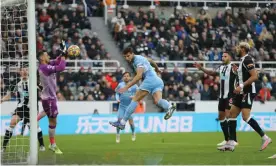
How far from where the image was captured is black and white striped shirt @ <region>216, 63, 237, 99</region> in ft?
51.4

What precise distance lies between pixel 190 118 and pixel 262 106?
4.34 metres

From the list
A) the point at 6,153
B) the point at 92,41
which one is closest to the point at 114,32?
the point at 92,41

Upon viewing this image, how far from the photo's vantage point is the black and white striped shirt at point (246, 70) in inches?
557

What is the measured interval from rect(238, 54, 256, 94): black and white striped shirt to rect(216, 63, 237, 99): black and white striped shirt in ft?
3.64

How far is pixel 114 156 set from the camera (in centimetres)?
1348

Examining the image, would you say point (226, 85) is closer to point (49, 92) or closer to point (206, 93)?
point (49, 92)

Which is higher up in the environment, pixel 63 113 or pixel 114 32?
pixel 114 32

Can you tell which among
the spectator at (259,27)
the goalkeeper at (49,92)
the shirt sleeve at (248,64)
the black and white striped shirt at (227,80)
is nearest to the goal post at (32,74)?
the goalkeeper at (49,92)

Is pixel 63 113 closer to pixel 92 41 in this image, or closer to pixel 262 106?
pixel 92 41

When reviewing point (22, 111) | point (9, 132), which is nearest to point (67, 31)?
point (22, 111)

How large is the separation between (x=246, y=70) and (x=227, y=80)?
67.3 inches

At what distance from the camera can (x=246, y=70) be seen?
14273 millimetres

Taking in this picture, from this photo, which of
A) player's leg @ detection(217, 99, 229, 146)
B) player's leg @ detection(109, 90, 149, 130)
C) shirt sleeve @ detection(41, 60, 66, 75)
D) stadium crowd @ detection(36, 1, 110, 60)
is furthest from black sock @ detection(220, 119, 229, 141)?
stadium crowd @ detection(36, 1, 110, 60)

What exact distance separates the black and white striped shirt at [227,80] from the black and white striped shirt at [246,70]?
1110 mm
